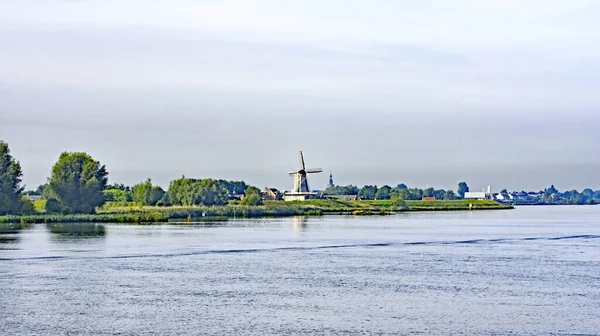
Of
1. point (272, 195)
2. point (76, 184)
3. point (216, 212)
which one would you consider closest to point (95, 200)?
point (76, 184)

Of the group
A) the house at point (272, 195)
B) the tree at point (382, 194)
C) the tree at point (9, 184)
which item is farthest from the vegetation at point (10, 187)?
the tree at point (382, 194)

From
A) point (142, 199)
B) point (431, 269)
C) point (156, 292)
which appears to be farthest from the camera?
point (142, 199)

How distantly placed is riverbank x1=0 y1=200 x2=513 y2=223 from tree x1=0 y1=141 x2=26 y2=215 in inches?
87.8

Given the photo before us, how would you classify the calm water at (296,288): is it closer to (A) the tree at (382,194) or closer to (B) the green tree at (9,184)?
(B) the green tree at (9,184)

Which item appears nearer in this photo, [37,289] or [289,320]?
[289,320]

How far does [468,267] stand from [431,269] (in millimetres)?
1755

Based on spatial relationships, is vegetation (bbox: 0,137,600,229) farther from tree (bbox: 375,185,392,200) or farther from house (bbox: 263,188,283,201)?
tree (bbox: 375,185,392,200)

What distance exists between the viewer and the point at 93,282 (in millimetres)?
28109

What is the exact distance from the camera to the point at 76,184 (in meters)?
78.4

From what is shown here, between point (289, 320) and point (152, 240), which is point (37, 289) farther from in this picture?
point (152, 240)

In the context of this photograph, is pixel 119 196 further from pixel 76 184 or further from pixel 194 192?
pixel 76 184

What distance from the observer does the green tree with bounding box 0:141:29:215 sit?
72625 mm

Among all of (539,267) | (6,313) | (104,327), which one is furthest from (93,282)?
(539,267)

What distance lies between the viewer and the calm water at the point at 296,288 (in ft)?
67.5
